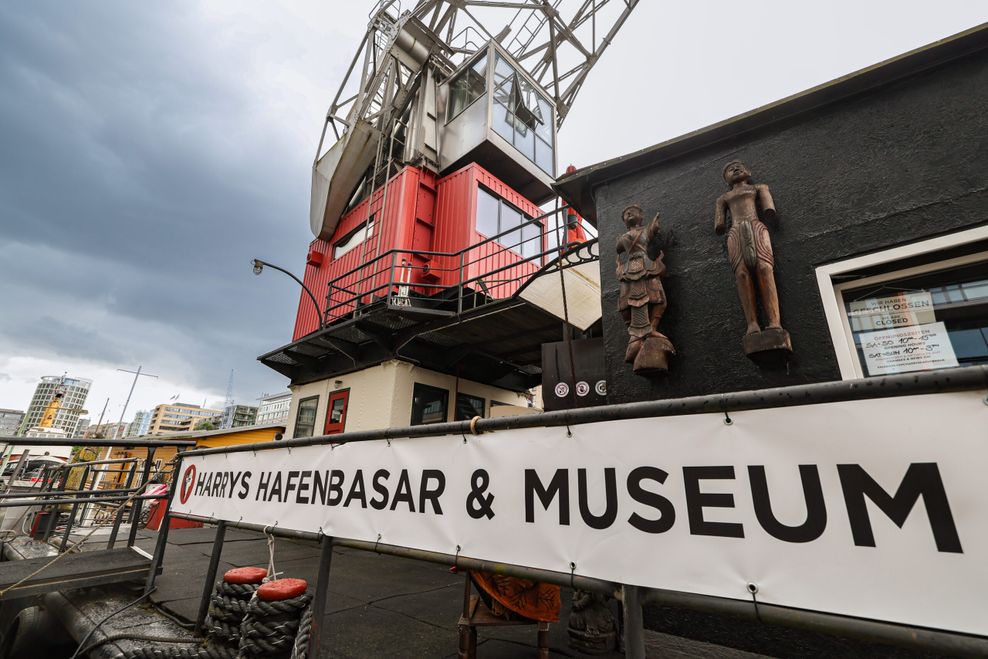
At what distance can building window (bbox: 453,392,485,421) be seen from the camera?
1012 cm

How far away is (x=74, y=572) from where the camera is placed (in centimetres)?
400

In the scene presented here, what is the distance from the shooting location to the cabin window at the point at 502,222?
36.1ft

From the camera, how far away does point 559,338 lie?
873 centimetres

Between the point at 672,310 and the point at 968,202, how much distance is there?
2083 millimetres

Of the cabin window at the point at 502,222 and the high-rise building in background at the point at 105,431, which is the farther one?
the high-rise building in background at the point at 105,431

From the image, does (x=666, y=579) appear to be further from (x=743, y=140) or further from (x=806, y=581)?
(x=743, y=140)

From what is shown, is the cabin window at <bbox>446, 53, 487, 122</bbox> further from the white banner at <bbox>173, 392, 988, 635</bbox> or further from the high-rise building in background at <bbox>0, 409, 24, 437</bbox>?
the high-rise building in background at <bbox>0, 409, 24, 437</bbox>

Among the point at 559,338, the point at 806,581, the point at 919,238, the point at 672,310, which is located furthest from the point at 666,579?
the point at 559,338

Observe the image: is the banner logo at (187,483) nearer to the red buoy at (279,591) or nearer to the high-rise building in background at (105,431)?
the red buoy at (279,591)

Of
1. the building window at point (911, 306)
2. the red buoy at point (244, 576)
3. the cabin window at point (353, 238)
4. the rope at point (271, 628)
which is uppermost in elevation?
the cabin window at point (353, 238)

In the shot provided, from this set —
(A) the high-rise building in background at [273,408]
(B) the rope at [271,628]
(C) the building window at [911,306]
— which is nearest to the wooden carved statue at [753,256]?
(C) the building window at [911,306]

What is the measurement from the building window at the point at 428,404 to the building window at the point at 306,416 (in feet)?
10.3

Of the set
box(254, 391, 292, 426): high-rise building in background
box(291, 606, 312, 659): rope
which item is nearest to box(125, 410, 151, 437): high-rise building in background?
box(254, 391, 292, 426): high-rise building in background

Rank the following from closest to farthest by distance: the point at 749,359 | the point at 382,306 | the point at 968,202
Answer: the point at 968,202 → the point at 749,359 → the point at 382,306
